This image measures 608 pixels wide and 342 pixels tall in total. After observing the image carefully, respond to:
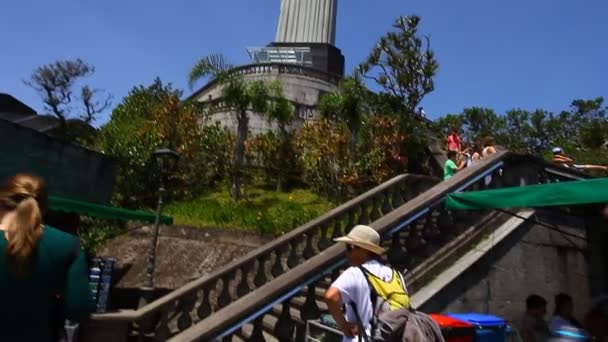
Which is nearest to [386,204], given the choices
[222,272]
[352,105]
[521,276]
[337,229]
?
[337,229]

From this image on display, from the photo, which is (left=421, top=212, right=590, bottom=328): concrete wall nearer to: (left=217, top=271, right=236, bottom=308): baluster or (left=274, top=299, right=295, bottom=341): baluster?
(left=274, top=299, right=295, bottom=341): baluster

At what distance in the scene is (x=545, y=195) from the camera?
20.4 feet

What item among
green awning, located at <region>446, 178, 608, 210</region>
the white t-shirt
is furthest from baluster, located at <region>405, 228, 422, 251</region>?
the white t-shirt

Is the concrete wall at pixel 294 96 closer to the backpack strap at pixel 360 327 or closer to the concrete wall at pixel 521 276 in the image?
the concrete wall at pixel 521 276

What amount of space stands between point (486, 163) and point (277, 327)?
4.51 meters

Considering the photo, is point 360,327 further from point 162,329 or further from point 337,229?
point 337,229

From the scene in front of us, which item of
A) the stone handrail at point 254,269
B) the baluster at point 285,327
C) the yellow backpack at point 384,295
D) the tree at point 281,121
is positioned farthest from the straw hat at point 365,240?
the tree at point 281,121

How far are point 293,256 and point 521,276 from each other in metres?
3.54

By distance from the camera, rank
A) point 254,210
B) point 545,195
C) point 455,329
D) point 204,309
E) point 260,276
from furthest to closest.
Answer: point 254,210 → point 260,276 → point 204,309 → point 545,195 → point 455,329

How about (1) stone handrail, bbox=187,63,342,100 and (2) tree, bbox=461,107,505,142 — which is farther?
(2) tree, bbox=461,107,505,142

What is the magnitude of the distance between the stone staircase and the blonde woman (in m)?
2.61

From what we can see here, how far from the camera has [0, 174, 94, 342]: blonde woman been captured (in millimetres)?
2393

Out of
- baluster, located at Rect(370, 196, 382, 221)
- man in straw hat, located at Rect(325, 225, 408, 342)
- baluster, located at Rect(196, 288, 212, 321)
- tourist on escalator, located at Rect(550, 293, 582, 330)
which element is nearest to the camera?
man in straw hat, located at Rect(325, 225, 408, 342)

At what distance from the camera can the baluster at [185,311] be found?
7.85 metres
